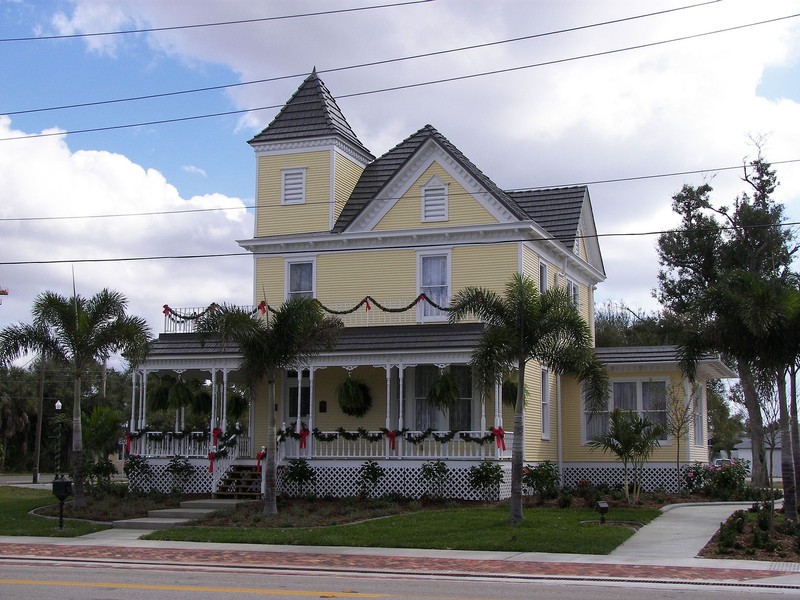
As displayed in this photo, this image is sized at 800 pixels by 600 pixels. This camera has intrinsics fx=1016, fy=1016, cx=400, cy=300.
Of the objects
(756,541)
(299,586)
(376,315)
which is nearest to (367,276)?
(376,315)

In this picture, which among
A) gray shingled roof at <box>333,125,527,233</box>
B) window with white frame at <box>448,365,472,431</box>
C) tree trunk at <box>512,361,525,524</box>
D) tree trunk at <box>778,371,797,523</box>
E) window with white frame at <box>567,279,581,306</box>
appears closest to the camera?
tree trunk at <box>778,371,797,523</box>

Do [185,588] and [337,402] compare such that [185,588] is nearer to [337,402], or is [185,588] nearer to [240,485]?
[240,485]

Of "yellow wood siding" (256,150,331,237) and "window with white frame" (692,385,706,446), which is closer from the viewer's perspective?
"window with white frame" (692,385,706,446)

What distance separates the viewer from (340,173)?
32.7m

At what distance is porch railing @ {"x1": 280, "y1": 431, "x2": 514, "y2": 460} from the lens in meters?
26.9

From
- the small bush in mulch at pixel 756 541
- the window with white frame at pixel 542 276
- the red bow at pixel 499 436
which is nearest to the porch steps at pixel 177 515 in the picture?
the red bow at pixel 499 436

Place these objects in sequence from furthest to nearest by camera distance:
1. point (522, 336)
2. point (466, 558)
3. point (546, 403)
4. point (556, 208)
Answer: point (556, 208)
point (546, 403)
point (522, 336)
point (466, 558)

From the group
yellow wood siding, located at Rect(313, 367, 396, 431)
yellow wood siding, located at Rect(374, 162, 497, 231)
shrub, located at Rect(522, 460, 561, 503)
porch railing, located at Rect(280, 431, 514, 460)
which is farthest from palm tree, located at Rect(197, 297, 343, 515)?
yellow wood siding, located at Rect(374, 162, 497, 231)

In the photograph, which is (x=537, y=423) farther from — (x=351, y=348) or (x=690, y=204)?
(x=690, y=204)

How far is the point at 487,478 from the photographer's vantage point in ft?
85.1

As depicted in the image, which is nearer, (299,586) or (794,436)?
(299,586)

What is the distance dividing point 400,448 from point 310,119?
460 inches

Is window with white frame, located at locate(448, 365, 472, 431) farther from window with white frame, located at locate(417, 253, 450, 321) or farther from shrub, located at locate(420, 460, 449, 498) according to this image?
shrub, located at locate(420, 460, 449, 498)

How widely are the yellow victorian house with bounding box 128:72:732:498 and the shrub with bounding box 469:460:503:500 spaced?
0.38 metres
